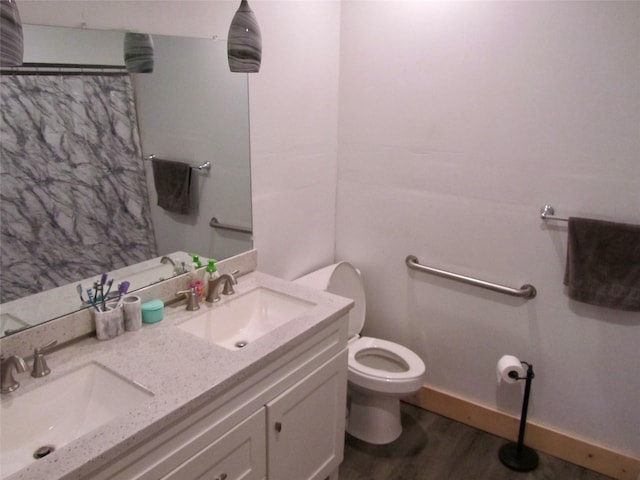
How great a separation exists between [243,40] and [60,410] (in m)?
1.18

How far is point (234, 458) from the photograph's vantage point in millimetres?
1396

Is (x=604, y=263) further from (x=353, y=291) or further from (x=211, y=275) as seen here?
(x=211, y=275)

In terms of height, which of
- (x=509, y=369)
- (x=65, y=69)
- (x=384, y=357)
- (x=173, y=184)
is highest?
(x=65, y=69)

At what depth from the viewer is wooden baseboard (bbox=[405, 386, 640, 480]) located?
208 cm

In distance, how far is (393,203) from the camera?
7.84 ft

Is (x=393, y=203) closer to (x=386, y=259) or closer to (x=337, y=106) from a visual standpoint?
(x=386, y=259)

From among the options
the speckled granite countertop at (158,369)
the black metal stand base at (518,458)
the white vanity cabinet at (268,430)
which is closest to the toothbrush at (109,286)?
the speckled granite countertop at (158,369)

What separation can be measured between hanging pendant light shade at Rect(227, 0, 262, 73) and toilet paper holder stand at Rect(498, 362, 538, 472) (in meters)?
1.64

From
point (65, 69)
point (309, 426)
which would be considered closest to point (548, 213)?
point (309, 426)

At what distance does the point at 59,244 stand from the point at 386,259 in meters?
1.54

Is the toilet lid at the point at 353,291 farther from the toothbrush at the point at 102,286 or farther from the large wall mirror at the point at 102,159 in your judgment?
the toothbrush at the point at 102,286

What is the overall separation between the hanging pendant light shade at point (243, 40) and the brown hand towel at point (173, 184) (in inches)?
17.2

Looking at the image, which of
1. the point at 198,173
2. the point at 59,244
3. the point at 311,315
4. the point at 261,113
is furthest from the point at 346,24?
the point at 59,244

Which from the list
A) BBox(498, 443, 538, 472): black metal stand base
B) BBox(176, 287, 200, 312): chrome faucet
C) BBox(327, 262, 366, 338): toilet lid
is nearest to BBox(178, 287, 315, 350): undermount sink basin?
BBox(176, 287, 200, 312): chrome faucet
